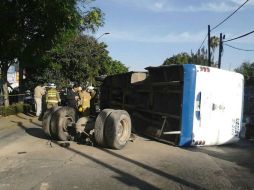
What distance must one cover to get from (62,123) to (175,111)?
306 centimetres

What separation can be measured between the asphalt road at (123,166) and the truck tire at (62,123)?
1.22 ft

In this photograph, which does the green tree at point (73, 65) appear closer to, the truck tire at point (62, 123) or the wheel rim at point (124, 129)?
the truck tire at point (62, 123)

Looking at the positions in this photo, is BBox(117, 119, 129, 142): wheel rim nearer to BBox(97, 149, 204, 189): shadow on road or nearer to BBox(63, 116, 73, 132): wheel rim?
BBox(97, 149, 204, 189): shadow on road

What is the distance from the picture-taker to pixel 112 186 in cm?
815

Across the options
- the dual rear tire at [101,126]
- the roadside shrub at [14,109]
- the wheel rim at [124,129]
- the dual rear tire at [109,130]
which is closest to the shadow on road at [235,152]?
the wheel rim at [124,129]

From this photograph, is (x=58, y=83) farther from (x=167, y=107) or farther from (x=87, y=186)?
(x=87, y=186)

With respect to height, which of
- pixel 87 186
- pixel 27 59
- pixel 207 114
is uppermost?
pixel 27 59

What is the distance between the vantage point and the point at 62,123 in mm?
13461

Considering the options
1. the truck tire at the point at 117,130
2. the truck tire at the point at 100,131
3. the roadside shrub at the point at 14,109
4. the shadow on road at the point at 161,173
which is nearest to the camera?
the shadow on road at the point at 161,173

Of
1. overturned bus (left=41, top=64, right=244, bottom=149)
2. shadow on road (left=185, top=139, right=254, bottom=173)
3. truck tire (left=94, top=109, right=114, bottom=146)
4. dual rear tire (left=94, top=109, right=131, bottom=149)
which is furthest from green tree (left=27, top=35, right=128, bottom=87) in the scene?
truck tire (left=94, top=109, right=114, bottom=146)

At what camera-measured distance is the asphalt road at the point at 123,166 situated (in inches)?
331

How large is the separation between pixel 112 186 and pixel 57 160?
8.48ft

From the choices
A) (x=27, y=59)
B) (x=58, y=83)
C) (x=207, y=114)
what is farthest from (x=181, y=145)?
(x=58, y=83)

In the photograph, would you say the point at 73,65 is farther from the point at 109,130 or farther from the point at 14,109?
the point at 109,130
